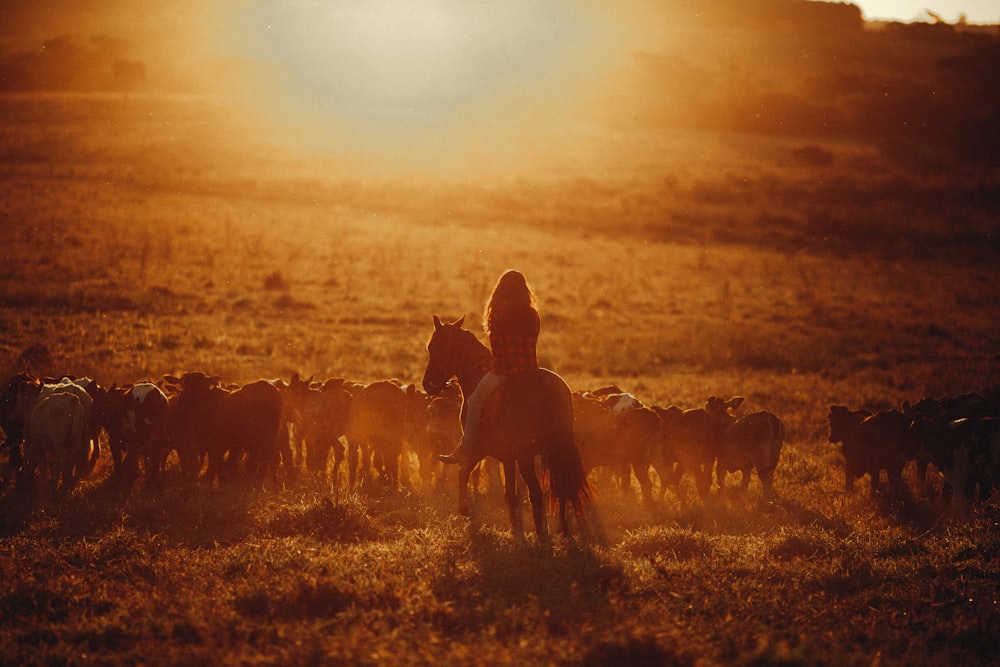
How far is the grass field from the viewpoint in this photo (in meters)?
6.41

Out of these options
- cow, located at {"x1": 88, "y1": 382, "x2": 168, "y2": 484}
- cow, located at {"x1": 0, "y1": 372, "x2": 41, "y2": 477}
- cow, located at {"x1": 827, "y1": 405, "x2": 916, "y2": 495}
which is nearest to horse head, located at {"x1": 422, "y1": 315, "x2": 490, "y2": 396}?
cow, located at {"x1": 88, "y1": 382, "x2": 168, "y2": 484}

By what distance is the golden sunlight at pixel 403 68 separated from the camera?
82125 mm

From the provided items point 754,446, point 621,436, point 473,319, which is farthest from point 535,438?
point 473,319

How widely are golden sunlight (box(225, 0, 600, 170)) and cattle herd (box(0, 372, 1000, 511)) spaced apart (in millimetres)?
60842

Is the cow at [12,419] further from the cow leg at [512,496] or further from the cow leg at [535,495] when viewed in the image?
the cow leg at [535,495]

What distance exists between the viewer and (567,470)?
8766 mm

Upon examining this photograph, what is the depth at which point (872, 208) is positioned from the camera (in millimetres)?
53250

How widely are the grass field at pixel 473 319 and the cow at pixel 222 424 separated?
2.15 feet

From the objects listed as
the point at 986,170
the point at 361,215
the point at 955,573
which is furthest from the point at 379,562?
the point at 986,170

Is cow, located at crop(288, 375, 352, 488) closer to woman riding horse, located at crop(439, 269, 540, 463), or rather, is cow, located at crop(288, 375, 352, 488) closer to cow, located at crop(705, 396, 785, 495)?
woman riding horse, located at crop(439, 269, 540, 463)

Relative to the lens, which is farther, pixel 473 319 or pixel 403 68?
pixel 403 68

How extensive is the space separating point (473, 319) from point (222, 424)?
654 inches

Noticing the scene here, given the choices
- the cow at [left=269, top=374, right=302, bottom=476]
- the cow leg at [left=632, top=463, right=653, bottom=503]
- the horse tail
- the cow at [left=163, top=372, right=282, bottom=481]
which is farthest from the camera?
the cow at [left=269, top=374, right=302, bottom=476]

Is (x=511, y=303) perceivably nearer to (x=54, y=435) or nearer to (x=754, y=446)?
(x=754, y=446)
